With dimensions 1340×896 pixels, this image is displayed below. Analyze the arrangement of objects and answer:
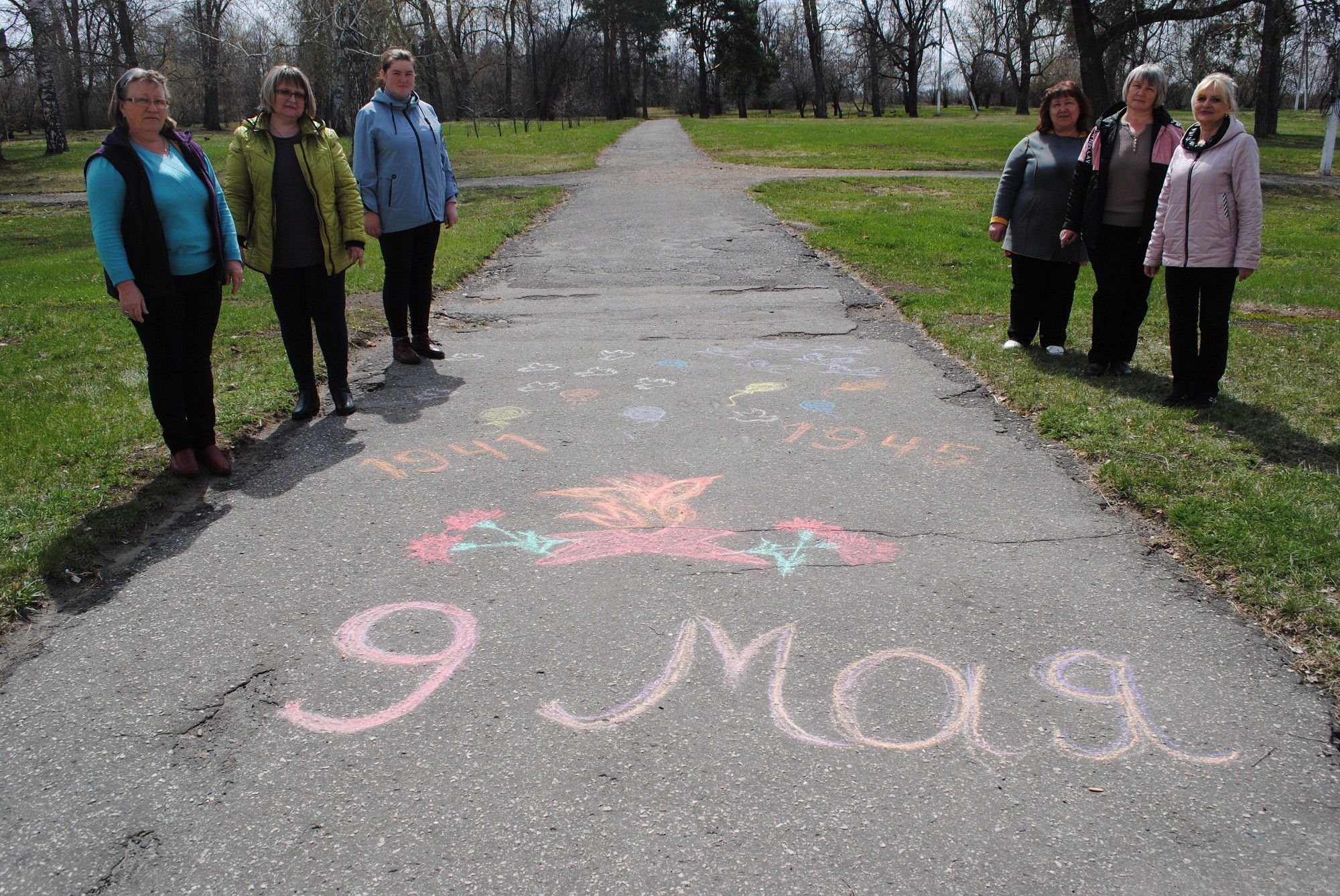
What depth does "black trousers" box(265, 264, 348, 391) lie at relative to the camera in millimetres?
5059

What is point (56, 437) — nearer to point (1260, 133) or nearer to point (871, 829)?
point (871, 829)

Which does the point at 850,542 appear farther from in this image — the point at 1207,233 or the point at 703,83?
the point at 703,83

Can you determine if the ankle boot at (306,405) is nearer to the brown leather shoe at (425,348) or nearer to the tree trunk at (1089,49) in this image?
the brown leather shoe at (425,348)

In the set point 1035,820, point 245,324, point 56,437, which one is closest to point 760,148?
point 245,324

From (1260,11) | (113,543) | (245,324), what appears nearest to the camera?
(113,543)

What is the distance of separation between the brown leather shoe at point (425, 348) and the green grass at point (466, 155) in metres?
13.5

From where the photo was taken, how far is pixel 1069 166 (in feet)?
19.8

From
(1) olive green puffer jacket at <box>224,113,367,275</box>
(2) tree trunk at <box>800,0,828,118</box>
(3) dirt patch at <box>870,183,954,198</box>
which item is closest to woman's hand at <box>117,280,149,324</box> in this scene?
(1) olive green puffer jacket at <box>224,113,367,275</box>

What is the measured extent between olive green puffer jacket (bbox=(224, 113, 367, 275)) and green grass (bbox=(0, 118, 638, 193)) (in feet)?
47.6

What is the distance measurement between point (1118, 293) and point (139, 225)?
5387 mm

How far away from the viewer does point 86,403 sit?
5.42 meters

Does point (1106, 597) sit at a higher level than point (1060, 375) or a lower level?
lower

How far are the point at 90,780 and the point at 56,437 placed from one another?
10.1ft

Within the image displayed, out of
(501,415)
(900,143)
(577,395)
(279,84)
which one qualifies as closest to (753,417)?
(577,395)
